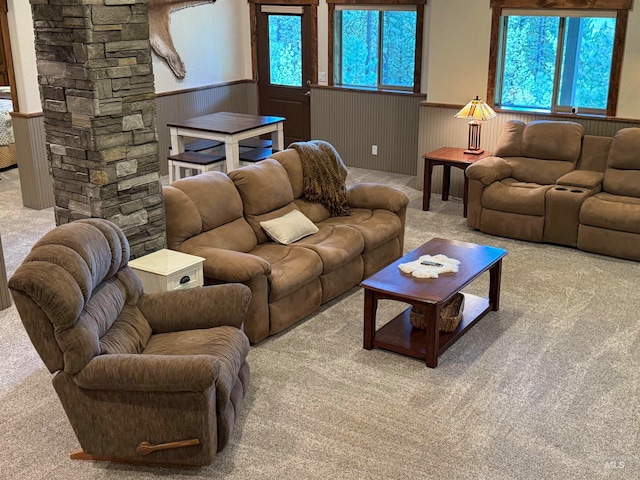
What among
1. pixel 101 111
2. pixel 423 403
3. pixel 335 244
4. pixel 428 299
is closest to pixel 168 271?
pixel 101 111

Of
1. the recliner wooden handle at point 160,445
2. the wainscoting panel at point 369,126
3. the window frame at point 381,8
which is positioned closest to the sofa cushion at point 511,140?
the wainscoting panel at point 369,126

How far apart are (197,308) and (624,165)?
4160 millimetres

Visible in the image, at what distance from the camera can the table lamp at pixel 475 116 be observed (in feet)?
22.6

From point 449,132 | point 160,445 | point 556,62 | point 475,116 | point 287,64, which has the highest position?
point 556,62

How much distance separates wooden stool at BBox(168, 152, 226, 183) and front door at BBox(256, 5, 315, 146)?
2364 millimetres

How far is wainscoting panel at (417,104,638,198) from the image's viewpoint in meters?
7.30

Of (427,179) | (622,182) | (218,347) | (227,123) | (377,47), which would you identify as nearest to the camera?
(218,347)

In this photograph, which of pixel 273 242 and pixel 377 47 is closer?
pixel 273 242

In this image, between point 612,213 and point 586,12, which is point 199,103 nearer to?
point 586,12

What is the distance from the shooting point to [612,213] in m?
5.90

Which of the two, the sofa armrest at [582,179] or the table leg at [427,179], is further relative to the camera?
the table leg at [427,179]

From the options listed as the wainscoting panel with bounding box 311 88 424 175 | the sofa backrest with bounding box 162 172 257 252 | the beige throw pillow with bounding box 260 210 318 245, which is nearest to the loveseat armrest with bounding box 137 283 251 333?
the sofa backrest with bounding box 162 172 257 252

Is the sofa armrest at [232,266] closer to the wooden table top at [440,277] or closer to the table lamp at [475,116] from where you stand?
the wooden table top at [440,277]

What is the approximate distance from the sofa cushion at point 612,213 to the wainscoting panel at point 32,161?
4900 mm
